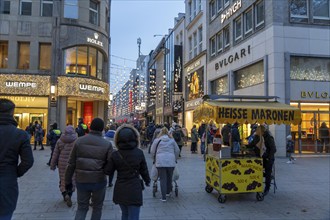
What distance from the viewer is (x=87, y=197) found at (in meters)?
5.03

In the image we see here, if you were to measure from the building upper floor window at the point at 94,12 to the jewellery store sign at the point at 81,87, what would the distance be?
4.64 m

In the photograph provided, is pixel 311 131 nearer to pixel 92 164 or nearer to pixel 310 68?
pixel 310 68

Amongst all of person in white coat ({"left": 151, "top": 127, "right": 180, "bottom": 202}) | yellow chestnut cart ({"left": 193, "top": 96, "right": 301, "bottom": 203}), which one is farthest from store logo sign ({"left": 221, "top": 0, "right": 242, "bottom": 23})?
person in white coat ({"left": 151, "top": 127, "right": 180, "bottom": 202})

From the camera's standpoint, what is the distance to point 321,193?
8.81m

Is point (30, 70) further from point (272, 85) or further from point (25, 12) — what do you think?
point (272, 85)

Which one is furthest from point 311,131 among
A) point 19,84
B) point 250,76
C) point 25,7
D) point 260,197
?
point 25,7

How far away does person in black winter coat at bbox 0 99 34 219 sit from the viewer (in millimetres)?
3652

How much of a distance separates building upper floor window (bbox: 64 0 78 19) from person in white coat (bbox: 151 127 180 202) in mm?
18579

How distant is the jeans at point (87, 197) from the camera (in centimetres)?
498

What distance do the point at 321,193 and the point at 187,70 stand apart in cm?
2847

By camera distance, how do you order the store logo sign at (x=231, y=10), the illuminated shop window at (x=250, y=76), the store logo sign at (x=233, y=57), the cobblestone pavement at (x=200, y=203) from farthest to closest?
the store logo sign at (x=231, y=10)
the store logo sign at (x=233, y=57)
the illuminated shop window at (x=250, y=76)
the cobblestone pavement at (x=200, y=203)

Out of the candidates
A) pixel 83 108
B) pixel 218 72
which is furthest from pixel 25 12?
pixel 218 72

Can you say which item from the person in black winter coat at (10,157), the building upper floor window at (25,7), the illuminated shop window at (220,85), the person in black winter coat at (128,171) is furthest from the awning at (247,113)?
the building upper floor window at (25,7)

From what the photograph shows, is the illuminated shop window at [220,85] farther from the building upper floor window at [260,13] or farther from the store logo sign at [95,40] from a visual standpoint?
the store logo sign at [95,40]
